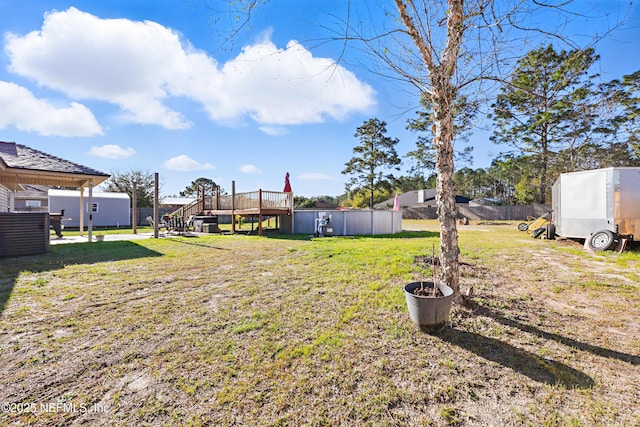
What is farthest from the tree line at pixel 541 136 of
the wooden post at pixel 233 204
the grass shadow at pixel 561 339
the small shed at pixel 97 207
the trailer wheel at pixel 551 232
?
the small shed at pixel 97 207

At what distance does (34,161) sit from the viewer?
8891mm

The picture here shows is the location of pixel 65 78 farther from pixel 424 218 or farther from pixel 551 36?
pixel 424 218

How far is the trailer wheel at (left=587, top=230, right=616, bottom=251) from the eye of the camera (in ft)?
22.0

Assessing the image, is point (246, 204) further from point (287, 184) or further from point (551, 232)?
point (551, 232)

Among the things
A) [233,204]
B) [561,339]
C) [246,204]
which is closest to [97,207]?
[233,204]

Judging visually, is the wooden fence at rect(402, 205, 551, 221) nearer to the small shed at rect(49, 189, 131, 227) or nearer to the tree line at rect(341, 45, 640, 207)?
the tree line at rect(341, 45, 640, 207)

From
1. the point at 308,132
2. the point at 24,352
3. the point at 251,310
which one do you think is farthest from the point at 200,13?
the point at 308,132

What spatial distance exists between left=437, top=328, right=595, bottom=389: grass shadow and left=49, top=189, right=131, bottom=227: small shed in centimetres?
2162

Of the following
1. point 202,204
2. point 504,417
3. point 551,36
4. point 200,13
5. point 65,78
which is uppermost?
point 65,78

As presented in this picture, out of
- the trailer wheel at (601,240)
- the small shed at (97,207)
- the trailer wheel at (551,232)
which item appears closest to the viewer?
the trailer wheel at (601,240)

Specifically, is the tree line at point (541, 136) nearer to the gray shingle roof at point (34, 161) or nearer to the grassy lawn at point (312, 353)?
the grassy lawn at point (312, 353)

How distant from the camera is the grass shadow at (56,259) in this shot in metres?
4.34

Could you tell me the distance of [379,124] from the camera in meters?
29.8

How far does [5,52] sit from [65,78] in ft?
3.87
